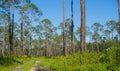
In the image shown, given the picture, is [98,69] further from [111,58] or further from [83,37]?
[83,37]

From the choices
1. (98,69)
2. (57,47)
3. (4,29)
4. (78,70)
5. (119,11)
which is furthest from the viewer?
(57,47)

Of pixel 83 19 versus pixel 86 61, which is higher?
pixel 83 19

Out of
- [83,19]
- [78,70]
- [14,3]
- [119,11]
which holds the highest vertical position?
[14,3]

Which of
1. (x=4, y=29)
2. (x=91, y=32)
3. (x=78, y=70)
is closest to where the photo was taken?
(x=78, y=70)

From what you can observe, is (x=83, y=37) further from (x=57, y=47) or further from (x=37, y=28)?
(x=57, y=47)

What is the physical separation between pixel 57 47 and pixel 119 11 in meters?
92.1

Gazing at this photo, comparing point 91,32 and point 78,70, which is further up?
point 91,32

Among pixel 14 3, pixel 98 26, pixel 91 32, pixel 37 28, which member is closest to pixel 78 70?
pixel 14 3

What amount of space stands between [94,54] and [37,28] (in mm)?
73907

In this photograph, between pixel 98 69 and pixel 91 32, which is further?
pixel 91 32

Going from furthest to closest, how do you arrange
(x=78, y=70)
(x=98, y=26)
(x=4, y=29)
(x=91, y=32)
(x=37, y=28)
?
(x=91, y=32), (x=98, y=26), (x=37, y=28), (x=4, y=29), (x=78, y=70)

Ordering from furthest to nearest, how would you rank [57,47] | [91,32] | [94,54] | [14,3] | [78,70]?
[57,47] < [91,32] < [14,3] < [94,54] < [78,70]

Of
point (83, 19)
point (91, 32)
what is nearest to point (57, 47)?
point (91, 32)

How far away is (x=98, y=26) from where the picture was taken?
101250 millimetres
